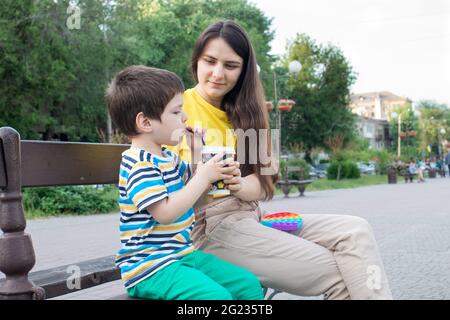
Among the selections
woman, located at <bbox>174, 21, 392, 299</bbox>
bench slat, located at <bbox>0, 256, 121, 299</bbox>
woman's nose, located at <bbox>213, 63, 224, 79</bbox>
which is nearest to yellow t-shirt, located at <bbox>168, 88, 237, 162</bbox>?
woman, located at <bbox>174, 21, 392, 299</bbox>

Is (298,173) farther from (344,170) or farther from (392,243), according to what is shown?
(392,243)

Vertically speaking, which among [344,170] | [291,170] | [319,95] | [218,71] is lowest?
[344,170]

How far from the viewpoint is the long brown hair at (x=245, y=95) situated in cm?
238

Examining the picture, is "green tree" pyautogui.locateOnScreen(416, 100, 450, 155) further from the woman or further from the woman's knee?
the woman's knee

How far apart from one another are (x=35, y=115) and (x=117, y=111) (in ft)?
78.6

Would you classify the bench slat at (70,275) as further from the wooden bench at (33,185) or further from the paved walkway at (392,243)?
the paved walkway at (392,243)

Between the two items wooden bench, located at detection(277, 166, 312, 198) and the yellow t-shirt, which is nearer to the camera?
the yellow t-shirt

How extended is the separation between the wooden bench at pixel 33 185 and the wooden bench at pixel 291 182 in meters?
15.2

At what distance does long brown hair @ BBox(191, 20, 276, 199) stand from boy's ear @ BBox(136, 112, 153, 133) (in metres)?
0.54

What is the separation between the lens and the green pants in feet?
5.78

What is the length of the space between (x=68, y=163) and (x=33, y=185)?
21 centimetres

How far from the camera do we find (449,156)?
26.4m

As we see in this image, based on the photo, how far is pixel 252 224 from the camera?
2.19 metres

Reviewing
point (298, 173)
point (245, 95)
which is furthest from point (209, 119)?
point (298, 173)
